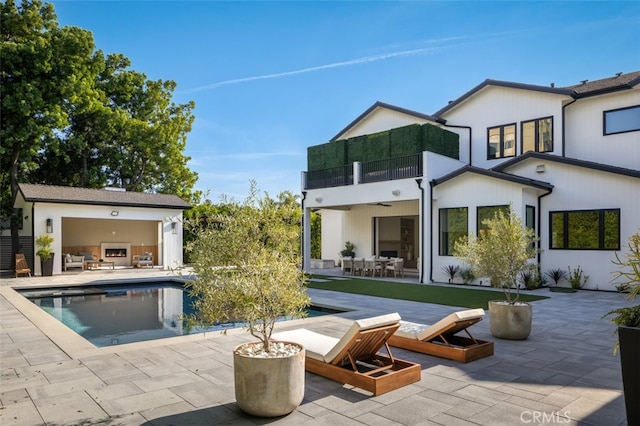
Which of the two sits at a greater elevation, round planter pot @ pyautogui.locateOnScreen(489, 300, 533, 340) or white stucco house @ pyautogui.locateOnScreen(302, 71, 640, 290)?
white stucco house @ pyautogui.locateOnScreen(302, 71, 640, 290)

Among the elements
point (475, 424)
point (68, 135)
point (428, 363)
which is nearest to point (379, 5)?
point (428, 363)

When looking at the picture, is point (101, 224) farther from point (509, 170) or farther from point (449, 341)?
point (449, 341)

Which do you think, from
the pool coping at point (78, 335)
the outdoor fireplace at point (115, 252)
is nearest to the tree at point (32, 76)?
the outdoor fireplace at point (115, 252)

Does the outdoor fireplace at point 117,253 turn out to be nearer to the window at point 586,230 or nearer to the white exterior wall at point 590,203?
the white exterior wall at point 590,203

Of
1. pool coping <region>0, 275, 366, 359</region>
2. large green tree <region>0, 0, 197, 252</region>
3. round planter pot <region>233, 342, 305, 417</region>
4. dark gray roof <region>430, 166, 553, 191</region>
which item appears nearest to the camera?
round planter pot <region>233, 342, 305, 417</region>

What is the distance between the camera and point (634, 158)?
48.9ft

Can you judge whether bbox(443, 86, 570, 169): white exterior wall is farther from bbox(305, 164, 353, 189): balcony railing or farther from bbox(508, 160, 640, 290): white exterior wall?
bbox(305, 164, 353, 189): balcony railing

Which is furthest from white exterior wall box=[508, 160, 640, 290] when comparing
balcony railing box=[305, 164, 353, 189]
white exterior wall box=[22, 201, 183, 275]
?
white exterior wall box=[22, 201, 183, 275]

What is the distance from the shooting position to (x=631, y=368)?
3.44 metres

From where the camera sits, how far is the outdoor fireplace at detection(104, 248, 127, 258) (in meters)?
23.7

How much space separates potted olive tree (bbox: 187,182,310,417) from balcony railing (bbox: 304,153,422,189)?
532 inches

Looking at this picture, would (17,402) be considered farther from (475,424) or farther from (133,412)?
(475,424)

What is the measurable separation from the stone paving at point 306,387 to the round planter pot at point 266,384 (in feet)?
0.39

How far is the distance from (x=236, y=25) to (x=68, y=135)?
1841 centimetres
